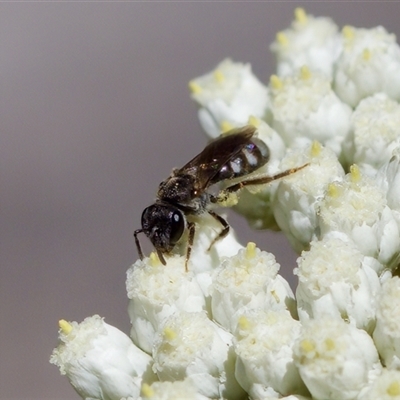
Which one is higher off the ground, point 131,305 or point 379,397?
point 131,305

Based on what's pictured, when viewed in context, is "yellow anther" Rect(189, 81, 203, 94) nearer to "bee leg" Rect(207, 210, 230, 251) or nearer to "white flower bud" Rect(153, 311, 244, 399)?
"bee leg" Rect(207, 210, 230, 251)

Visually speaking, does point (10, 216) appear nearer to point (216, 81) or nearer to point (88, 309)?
point (88, 309)

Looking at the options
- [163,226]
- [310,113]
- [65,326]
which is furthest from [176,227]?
[310,113]

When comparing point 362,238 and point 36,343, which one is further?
point 36,343

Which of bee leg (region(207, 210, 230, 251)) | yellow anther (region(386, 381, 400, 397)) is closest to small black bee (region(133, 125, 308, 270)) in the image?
bee leg (region(207, 210, 230, 251))

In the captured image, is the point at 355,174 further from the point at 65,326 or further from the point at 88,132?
the point at 88,132

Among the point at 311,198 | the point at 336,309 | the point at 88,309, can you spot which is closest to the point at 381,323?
the point at 336,309
